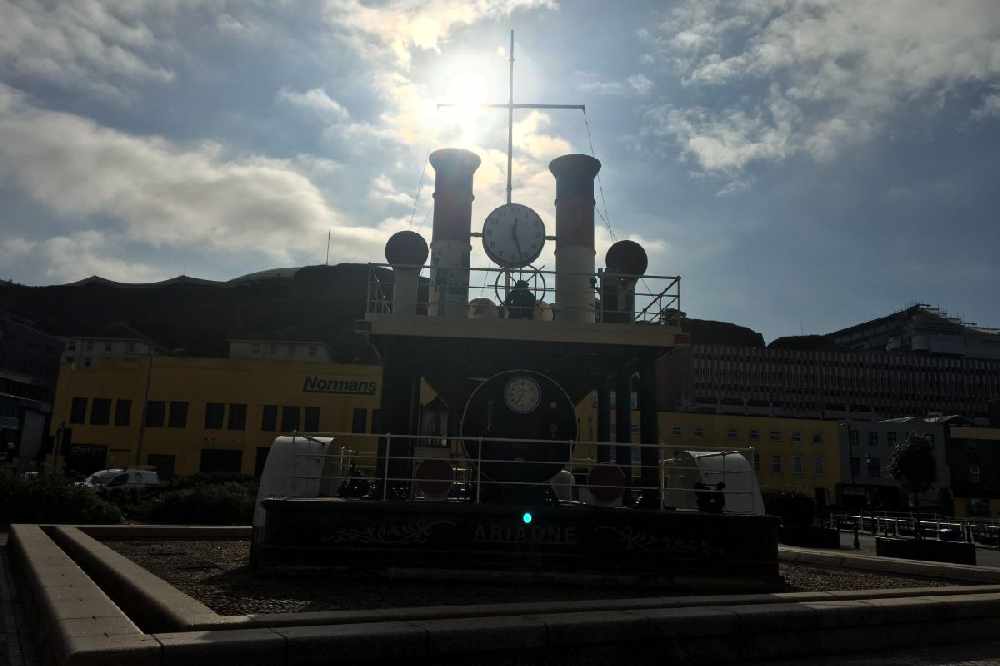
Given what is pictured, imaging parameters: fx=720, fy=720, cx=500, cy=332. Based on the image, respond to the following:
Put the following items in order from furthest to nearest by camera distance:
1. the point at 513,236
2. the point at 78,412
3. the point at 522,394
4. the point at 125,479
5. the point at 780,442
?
the point at 780,442, the point at 78,412, the point at 125,479, the point at 513,236, the point at 522,394

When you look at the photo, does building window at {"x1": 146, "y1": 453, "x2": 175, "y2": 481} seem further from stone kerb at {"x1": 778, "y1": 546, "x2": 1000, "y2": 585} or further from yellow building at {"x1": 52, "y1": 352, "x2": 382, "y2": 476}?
stone kerb at {"x1": 778, "y1": 546, "x2": 1000, "y2": 585}

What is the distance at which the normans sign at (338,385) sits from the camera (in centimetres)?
5553

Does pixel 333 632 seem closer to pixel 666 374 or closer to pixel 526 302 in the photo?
pixel 526 302

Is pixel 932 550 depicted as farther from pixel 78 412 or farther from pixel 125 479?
pixel 78 412

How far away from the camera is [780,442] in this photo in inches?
2756

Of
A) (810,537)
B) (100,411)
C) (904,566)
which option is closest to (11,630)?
(904,566)

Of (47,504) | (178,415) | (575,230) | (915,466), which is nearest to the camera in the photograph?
(575,230)

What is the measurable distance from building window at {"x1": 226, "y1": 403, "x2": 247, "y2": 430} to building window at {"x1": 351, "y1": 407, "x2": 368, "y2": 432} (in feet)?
26.9

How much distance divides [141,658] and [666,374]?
141 metres

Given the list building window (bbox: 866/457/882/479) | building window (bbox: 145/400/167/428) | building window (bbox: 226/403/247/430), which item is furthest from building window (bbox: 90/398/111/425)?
building window (bbox: 866/457/882/479)

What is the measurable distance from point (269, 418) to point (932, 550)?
1823 inches

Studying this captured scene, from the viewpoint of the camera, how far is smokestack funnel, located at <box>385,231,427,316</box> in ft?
49.5

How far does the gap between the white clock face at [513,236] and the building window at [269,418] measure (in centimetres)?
4326

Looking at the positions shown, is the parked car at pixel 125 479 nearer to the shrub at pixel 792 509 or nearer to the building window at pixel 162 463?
the building window at pixel 162 463
